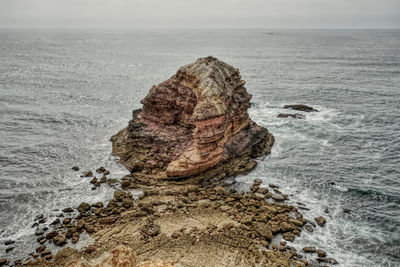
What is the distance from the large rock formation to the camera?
3294 centimetres

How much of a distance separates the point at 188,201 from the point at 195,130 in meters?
8.26

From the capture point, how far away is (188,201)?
97.4 ft

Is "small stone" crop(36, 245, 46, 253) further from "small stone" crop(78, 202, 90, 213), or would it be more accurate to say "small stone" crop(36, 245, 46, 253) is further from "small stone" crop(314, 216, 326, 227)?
"small stone" crop(314, 216, 326, 227)

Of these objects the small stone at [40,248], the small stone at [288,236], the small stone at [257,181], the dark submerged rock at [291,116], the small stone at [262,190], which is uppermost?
the dark submerged rock at [291,116]

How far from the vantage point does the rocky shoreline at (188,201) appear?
23203 mm

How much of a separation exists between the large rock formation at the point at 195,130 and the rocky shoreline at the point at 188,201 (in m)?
0.13

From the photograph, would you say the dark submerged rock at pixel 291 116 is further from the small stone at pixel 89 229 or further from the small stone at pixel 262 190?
the small stone at pixel 89 229

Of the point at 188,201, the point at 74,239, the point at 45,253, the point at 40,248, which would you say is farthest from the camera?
the point at 188,201

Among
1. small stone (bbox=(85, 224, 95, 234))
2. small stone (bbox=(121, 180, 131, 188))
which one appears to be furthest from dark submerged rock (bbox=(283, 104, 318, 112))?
small stone (bbox=(85, 224, 95, 234))

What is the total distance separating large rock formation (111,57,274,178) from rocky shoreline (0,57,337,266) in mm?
134

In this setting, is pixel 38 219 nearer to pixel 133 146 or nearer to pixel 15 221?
pixel 15 221

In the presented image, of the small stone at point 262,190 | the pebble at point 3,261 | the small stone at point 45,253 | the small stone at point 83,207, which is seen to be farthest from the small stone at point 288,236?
the pebble at point 3,261

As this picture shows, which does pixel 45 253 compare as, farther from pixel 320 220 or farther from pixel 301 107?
pixel 301 107

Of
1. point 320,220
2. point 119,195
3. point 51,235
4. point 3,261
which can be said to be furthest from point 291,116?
point 3,261
